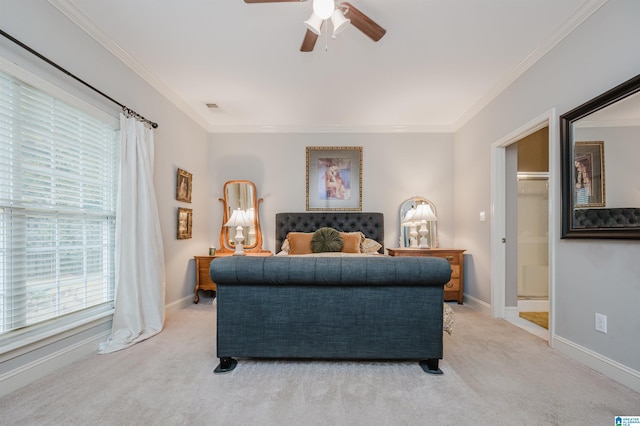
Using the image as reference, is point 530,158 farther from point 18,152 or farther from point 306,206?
point 18,152

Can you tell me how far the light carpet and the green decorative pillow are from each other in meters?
1.88

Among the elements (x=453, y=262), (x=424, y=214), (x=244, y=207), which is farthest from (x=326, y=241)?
(x=453, y=262)

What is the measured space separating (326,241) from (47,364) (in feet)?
9.39

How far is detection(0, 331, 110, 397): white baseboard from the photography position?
5.90 ft

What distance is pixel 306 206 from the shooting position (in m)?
4.69

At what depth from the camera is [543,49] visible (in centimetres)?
260

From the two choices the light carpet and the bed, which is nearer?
the light carpet

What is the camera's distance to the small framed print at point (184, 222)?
148 inches

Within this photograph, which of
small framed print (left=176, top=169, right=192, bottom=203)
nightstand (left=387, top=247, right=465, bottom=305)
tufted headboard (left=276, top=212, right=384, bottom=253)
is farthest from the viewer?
tufted headboard (left=276, top=212, right=384, bottom=253)

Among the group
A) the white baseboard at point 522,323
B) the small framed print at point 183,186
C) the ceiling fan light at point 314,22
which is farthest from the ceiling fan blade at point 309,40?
the white baseboard at point 522,323

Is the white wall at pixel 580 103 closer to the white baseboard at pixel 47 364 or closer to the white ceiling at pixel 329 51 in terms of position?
the white ceiling at pixel 329 51

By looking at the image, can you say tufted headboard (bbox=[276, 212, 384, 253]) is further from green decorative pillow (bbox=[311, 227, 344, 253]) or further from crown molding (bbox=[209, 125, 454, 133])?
crown molding (bbox=[209, 125, 454, 133])

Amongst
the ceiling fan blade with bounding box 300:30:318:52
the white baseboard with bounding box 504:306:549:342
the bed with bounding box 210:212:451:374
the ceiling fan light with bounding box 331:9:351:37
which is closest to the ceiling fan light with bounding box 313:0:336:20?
the ceiling fan light with bounding box 331:9:351:37

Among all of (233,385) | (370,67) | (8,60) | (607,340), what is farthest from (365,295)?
(8,60)
